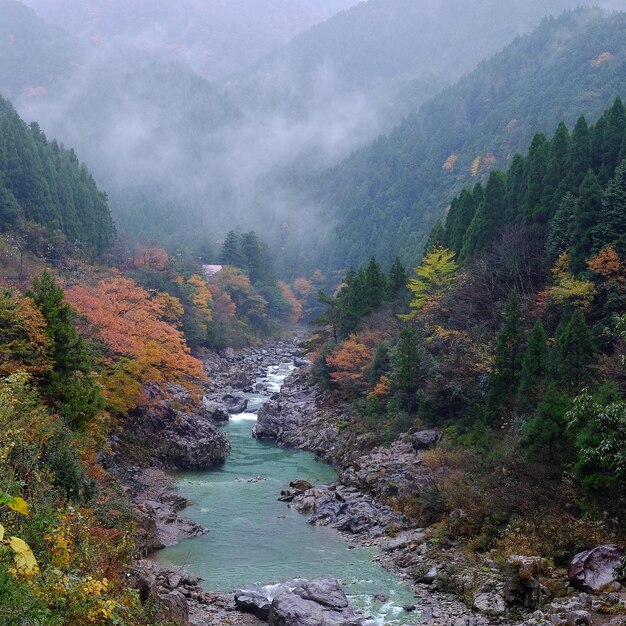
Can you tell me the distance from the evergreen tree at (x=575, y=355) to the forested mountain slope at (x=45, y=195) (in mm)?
46235

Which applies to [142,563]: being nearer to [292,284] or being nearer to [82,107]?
[292,284]

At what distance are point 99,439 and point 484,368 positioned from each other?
1805 cm

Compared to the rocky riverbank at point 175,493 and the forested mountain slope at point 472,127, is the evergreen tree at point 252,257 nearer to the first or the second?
the forested mountain slope at point 472,127

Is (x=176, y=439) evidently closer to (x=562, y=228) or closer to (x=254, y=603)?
(x=254, y=603)

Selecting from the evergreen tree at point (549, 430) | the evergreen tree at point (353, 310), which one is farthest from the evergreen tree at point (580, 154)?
the evergreen tree at point (549, 430)

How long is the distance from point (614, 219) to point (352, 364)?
18.6 metres

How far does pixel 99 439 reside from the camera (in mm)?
24062

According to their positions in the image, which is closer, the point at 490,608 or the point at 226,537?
the point at 490,608

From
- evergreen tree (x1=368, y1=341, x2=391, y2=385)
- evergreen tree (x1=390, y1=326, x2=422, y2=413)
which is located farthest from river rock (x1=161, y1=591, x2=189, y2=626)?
evergreen tree (x1=368, y1=341, x2=391, y2=385)

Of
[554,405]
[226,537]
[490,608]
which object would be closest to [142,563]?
[226,537]

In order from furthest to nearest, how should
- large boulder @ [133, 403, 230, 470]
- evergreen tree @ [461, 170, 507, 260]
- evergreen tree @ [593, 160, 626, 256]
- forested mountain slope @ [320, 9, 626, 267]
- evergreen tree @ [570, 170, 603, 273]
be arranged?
forested mountain slope @ [320, 9, 626, 267] < evergreen tree @ [461, 170, 507, 260] < large boulder @ [133, 403, 230, 470] < evergreen tree @ [570, 170, 603, 273] < evergreen tree @ [593, 160, 626, 256]

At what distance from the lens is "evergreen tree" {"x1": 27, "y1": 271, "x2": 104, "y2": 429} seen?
22.4m

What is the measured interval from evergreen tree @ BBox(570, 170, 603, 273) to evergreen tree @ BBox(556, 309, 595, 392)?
24.6 ft

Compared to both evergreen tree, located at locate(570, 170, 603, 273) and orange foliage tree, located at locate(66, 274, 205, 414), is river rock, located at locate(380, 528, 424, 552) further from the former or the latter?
evergreen tree, located at locate(570, 170, 603, 273)
